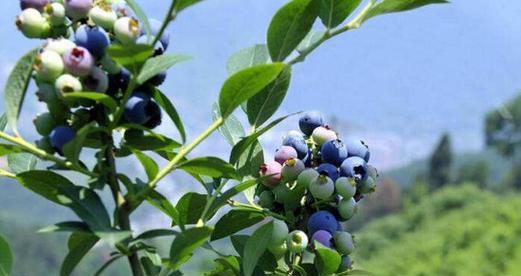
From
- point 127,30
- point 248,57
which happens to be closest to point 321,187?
point 248,57

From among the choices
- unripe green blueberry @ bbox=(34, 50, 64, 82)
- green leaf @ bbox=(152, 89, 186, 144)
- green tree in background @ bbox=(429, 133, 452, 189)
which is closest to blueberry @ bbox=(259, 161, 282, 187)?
green leaf @ bbox=(152, 89, 186, 144)

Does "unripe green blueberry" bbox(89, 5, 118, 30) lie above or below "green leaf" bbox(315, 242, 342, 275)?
above

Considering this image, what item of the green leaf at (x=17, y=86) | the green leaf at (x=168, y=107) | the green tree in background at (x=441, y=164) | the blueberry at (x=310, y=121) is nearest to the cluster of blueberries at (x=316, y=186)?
the blueberry at (x=310, y=121)

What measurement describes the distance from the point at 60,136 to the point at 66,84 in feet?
0.11

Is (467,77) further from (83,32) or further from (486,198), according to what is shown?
(83,32)

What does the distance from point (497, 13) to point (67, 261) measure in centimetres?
10068

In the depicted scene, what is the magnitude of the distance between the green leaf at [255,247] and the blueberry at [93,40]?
6.7 inches

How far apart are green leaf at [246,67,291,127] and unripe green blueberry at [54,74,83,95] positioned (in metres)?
0.16

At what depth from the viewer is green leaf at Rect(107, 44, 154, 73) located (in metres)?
0.50

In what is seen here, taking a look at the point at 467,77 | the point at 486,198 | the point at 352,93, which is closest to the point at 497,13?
the point at 467,77

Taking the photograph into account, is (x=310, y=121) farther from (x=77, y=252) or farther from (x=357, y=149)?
(x=77, y=252)

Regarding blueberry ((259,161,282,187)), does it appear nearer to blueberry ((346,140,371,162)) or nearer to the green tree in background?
blueberry ((346,140,371,162))

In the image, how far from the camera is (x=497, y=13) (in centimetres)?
9675

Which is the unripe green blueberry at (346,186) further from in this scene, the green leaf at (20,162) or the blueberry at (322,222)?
the green leaf at (20,162)
